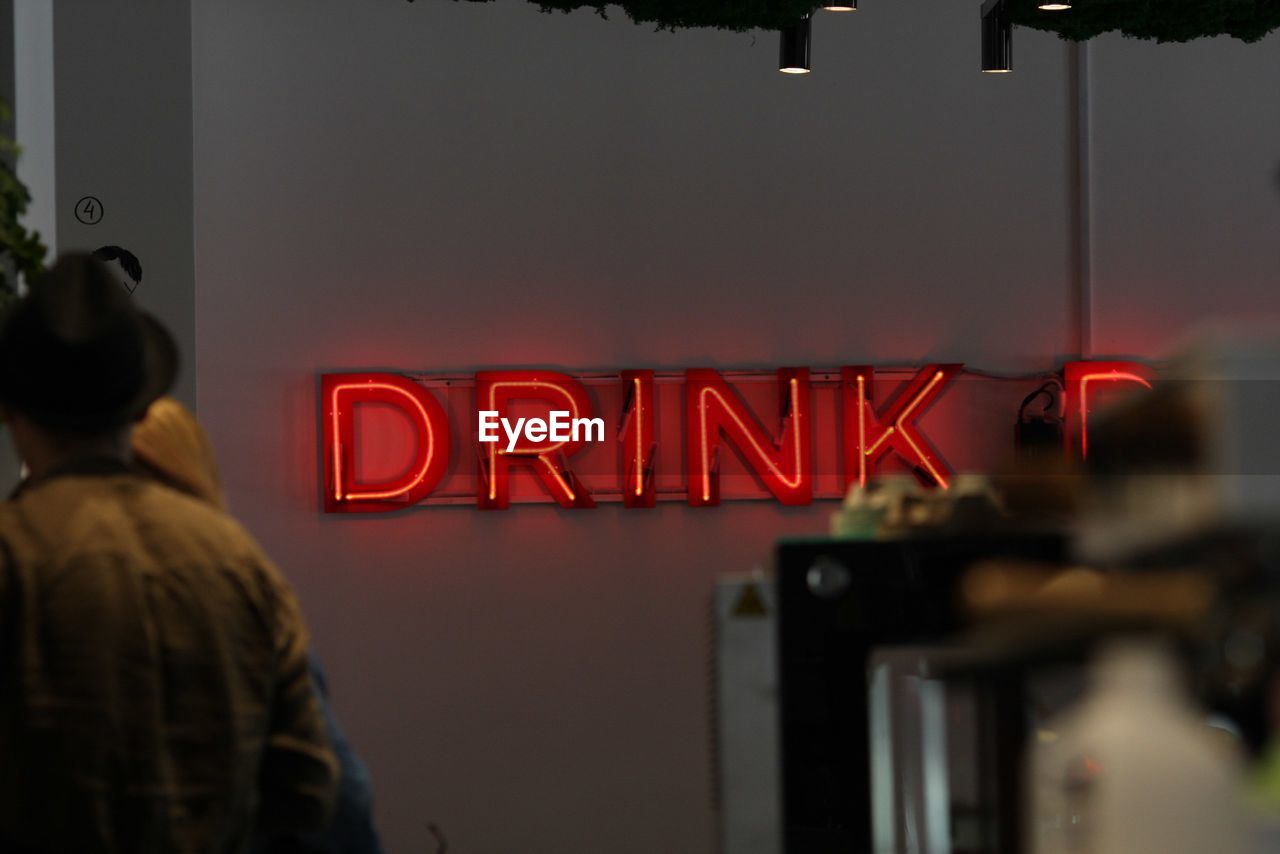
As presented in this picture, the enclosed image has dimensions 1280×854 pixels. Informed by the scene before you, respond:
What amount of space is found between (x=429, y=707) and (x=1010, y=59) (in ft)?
11.8

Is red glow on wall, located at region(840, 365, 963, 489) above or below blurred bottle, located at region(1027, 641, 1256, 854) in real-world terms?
above

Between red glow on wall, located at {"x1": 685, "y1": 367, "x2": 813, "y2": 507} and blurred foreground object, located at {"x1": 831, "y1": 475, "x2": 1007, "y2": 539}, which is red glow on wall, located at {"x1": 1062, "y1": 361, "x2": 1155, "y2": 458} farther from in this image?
blurred foreground object, located at {"x1": 831, "y1": 475, "x2": 1007, "y2": 539}

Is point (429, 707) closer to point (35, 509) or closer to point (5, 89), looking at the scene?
point (5, 89)

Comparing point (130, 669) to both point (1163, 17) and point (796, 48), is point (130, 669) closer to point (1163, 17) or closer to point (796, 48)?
point (1163, 17)

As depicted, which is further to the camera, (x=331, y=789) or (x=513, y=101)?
(x=513, y=101)

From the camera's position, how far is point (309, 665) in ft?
7.84

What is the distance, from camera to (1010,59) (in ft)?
19.7

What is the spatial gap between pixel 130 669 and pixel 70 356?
45 cm

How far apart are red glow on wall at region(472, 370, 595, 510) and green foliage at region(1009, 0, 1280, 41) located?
7.74 ft

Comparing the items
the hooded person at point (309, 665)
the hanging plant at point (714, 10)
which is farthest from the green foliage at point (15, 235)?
the hanging plant at point (714, 10)

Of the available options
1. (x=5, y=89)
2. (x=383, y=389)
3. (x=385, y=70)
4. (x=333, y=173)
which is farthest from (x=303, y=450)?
(x=5, y=89)

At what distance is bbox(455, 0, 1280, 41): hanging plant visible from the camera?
4992 mm

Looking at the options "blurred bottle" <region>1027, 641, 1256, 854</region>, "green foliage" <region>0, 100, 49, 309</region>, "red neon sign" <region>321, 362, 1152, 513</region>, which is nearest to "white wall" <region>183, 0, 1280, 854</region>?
"red neon sign" <region>321, 362, 1152, 513</region>

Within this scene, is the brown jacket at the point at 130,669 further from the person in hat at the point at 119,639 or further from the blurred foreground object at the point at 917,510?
the blurred foreground object at the point at 917,510
